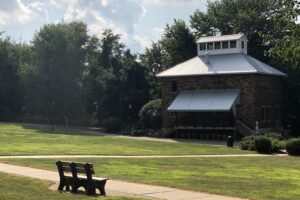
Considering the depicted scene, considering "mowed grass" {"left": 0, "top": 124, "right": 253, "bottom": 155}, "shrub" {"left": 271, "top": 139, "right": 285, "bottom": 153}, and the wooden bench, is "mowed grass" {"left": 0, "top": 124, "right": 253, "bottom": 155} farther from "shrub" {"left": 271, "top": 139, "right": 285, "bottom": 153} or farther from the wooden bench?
the wooden bench

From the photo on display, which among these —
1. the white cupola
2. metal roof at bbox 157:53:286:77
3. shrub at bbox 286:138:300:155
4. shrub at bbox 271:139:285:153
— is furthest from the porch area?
shrub at bbox 286:138:300:155

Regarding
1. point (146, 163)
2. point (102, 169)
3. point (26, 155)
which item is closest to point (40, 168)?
point (102, 169)

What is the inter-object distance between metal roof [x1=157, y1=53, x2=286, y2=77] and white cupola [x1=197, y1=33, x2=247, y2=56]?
64cm

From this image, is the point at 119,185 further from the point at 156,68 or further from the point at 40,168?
the point at 156,68

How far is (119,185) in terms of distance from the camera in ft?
53.2

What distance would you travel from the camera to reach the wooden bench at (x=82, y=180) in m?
14.4

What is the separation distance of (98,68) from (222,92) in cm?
2673

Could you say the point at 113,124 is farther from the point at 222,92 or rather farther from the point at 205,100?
the point at 222,92

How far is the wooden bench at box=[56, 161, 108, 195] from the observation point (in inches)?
566

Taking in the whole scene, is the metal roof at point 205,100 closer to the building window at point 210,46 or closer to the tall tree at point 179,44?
the building window at point 210,46

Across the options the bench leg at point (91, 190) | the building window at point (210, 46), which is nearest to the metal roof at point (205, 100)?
the building window at point (210, 46)

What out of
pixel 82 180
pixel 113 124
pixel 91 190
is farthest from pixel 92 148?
pixel 113 124

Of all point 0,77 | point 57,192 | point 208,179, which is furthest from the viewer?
point 0,77

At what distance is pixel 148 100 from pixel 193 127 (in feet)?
41.8
